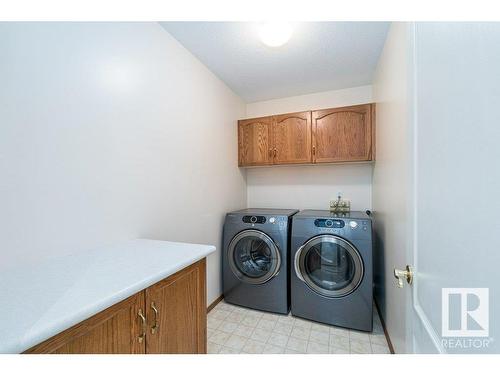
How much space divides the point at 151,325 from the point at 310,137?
215 centimetres

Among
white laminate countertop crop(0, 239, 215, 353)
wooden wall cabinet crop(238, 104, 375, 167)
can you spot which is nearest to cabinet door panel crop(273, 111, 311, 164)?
wooden wall cabinet crop(238, 104, 375, 167)

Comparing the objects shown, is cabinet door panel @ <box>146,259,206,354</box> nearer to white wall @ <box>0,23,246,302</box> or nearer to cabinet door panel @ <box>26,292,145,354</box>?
cabinet door panel @ <box>26,292,145,354</box>

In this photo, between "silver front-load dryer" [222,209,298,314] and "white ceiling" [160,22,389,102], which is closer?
"white ceiling" [160,22,389,102]

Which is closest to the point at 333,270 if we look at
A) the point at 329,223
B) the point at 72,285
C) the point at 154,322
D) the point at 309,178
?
the point at 329,223

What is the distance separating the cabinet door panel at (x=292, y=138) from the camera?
7.72 ft

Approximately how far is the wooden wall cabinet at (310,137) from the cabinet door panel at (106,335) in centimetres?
202

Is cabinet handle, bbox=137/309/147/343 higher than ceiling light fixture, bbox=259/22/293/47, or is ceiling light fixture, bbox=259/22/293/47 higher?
ceiling light fixture, bbox=259/22/293/47

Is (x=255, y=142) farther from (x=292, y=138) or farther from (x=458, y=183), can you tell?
(x=458, y=183)

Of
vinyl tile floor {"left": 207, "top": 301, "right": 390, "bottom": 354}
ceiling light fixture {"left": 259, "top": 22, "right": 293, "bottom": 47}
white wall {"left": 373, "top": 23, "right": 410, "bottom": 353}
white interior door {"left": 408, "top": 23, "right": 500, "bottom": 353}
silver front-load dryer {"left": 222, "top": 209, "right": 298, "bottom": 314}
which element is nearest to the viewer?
white interior door {"left": 408, "top": 23, "right": 500, "bottom": 353}

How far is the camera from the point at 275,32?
149 centimetres

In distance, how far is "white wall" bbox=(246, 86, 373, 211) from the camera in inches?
98.5

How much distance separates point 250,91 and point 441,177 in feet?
7.90

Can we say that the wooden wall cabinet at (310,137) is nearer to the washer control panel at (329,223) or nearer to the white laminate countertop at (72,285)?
the washer control panel at (329,223)
